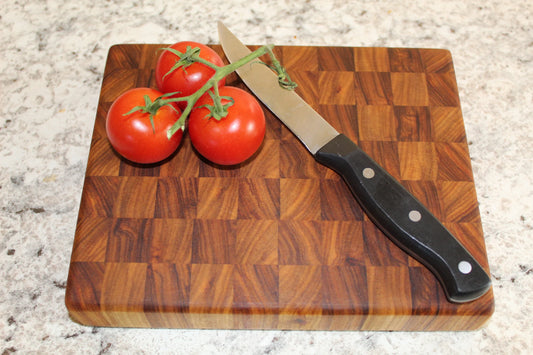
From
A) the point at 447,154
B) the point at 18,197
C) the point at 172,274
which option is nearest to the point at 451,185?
the point at 447,154

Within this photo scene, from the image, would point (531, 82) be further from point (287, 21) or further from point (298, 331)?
point (298, 331)

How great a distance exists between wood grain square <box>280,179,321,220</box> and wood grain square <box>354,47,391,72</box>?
10.4 inches

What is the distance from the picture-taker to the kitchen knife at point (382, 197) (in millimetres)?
860

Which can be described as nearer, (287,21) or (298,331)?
(298,331)

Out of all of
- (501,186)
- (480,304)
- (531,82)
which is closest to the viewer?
(480,304)

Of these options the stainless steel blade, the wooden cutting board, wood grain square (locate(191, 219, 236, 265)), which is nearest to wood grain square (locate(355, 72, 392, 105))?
the wooden cutting board

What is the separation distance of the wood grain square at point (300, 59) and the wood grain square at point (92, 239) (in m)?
0.44

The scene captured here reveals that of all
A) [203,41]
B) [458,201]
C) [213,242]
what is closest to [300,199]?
[213,242]

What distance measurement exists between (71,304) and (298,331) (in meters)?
0.38

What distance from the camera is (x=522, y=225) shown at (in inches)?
42.6

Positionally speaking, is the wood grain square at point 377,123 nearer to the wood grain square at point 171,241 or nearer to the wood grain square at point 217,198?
the wood grain square at point 217,198

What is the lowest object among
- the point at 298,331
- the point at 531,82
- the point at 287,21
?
the point at 298,331

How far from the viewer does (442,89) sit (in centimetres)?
107

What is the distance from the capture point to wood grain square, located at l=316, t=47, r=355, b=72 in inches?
42.7
